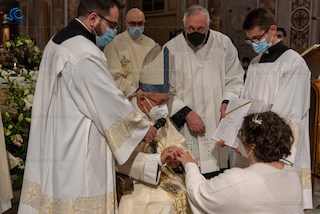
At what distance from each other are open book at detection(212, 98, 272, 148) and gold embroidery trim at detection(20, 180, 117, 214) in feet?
3.26

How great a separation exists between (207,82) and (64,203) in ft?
6.11

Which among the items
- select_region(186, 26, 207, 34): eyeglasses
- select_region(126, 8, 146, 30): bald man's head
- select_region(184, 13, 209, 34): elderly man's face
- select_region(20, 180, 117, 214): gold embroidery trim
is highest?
select_region(126, 8, 146, 30): bald man's head

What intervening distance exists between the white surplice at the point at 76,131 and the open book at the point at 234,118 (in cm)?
84

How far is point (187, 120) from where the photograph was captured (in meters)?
3.34

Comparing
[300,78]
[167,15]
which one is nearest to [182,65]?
[300,78]

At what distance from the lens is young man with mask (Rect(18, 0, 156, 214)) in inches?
87.1

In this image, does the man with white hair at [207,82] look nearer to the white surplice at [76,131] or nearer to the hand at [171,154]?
the hand at [171,154]

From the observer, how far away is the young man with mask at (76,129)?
221 centimetres

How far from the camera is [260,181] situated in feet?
6.07

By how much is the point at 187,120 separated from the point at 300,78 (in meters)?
1.03

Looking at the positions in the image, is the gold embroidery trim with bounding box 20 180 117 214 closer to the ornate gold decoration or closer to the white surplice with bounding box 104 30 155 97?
the white surplice with bounding box 104 30 155 97
